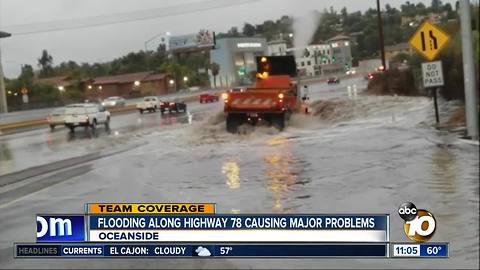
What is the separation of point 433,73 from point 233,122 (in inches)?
296

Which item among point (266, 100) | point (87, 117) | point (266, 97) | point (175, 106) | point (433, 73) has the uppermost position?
point (433, 73)

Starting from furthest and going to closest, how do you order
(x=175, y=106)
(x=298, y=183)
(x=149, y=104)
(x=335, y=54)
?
(x=149, y=104), (x=175, y=106), (x=298, y=183), (x=335, y=54)

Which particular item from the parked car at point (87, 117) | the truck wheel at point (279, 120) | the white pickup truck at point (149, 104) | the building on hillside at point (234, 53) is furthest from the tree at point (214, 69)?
the white pickup truck at point (149, 104)

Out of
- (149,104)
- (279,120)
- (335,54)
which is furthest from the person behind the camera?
(149,104)

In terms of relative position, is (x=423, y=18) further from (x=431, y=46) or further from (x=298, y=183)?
(x=431, y=46)

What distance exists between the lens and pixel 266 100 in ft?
62.3

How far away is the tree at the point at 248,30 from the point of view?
6.59 m

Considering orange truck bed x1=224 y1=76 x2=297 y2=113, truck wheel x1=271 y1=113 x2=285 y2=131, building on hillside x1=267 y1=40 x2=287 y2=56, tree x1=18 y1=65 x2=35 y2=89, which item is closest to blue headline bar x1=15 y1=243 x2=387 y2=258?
tree x1=18 y1=65 x2=35 y2=89

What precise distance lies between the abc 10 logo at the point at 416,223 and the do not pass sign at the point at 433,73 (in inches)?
422

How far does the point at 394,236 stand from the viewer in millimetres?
3502

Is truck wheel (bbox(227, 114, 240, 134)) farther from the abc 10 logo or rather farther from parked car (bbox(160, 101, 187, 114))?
parked car (bbox(160, 101, 187, 114))

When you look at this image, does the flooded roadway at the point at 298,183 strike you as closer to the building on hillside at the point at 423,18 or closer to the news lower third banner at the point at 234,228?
the news lower third banner at the point at 234,228

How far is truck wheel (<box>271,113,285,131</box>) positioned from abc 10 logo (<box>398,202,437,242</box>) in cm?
1587

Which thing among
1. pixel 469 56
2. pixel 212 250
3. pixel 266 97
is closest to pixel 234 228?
pixel 212 250
